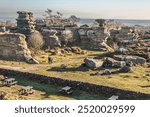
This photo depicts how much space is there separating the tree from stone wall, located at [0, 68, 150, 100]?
19340 mm

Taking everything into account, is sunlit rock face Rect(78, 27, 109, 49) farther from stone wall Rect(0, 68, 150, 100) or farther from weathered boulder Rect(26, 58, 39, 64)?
stone wall Rect(0, 68, 150, 100)

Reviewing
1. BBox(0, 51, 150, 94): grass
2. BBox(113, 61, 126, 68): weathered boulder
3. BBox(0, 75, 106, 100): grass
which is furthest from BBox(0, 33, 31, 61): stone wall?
BBox(113, 61, 126, 68): weathered boulder

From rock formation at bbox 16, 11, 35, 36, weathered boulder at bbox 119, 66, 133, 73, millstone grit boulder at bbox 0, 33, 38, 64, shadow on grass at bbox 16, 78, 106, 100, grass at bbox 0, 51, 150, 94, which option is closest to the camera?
shadow on grass at bbox 16, 78, 106, 100

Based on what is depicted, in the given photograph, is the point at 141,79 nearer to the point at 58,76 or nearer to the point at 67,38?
the point at 58,76

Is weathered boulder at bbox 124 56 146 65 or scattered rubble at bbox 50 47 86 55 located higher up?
weathered boulder at bbox 124 56 146 65

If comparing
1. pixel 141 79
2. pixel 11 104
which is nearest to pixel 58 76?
pixel 141 79

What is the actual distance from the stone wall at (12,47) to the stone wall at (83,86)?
8.47m

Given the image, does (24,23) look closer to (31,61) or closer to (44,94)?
(31,61)

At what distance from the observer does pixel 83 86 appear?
38.2 metres

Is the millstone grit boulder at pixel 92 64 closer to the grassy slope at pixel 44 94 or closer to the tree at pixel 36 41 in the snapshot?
the grassy slope at pixel 44 94

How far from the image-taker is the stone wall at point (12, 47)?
53.1 metres

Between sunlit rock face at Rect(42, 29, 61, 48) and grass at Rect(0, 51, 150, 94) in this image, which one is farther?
sunlit rock face at Rect(42, 29, 61, 48)

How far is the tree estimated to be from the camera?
63.7 m

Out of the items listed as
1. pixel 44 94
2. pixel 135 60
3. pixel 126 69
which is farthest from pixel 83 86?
pixel 135 60
